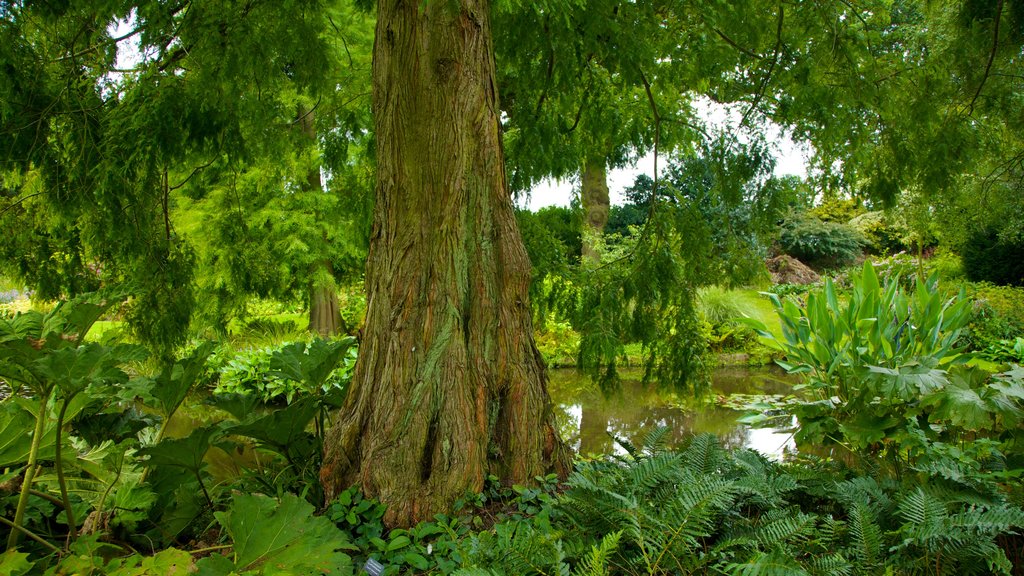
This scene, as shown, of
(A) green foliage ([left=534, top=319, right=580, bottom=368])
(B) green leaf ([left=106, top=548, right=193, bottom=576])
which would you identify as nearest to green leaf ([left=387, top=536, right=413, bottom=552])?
(B) green leaf ([left=106, top=548, right=193, bottom=576])

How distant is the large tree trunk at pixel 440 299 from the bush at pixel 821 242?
1571cm

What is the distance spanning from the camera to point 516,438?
87.7 inches

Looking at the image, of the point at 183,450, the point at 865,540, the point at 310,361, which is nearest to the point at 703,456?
the point at 865,540

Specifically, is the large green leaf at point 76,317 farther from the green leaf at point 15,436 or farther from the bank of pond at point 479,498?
the green leaf at point 15,436

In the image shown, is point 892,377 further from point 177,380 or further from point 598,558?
point 177,380

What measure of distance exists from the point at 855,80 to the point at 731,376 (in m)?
5.91

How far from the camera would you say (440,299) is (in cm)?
220

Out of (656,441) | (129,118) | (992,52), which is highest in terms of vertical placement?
(992,52)

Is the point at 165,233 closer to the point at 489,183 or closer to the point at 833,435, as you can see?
the point at 489,183

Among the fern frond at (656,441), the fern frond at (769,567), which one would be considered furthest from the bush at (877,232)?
the fern frond at (769,567)

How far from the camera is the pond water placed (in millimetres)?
5441

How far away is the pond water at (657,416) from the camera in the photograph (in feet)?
17.9

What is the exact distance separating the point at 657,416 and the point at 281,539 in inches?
213

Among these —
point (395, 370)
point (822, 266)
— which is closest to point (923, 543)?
point (395, 370)
